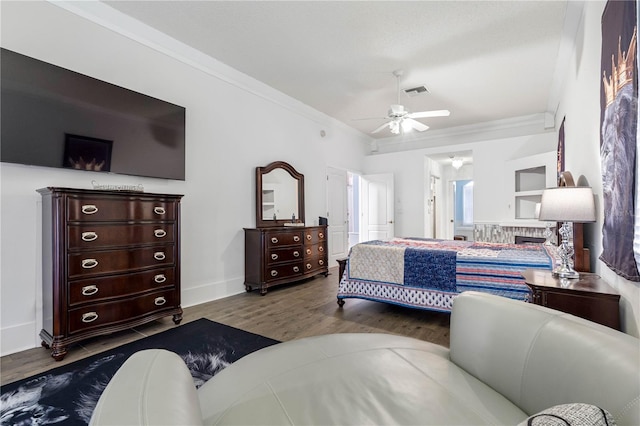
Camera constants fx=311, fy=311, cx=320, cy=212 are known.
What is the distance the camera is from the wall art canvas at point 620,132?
4.28ft

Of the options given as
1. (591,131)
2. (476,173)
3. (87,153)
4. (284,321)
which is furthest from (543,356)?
(476,173)

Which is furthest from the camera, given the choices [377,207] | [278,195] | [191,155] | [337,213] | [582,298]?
[377,207]

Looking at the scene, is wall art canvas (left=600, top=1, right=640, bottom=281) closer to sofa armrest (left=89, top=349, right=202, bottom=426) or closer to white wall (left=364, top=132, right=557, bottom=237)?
sofa armrest (left=89, top=349, right=202, bottom=426)

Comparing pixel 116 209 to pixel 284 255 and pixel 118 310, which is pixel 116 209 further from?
pixel 284 255

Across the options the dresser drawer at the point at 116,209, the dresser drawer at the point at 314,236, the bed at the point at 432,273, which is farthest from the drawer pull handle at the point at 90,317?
the dresser drawer at the point at 314,236

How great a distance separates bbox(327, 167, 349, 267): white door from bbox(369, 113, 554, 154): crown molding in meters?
1.58

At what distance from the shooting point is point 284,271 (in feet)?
14.0

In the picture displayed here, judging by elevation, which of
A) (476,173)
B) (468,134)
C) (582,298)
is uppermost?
(468,134)

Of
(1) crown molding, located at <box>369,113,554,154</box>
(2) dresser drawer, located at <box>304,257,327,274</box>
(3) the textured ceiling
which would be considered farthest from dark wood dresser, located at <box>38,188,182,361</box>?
(1) crown molding, located at <box>369,113,554,154</box>

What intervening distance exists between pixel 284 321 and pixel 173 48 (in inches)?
121

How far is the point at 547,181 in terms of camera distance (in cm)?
486

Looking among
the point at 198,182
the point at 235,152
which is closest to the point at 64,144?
the point at 198,182

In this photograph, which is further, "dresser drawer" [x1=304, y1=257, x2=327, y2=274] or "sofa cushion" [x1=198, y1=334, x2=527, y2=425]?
"dresser drawer" [x1=304, y1=257, x2=327, y2=274]

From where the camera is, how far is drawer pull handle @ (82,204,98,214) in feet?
7.59
